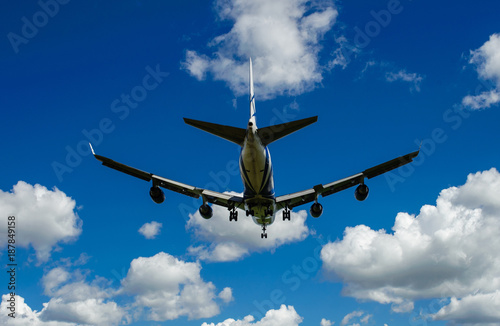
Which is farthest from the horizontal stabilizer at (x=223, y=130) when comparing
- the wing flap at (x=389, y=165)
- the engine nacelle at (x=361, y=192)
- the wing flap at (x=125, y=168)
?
the wing flap at (x=389, y=165)

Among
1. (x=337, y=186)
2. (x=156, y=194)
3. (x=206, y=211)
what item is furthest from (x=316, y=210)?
(x=156, y=194)

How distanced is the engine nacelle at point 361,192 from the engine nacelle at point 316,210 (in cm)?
326

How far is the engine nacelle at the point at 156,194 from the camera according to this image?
103 ft

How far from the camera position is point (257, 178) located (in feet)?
97.7

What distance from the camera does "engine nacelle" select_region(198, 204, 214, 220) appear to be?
34312 mm

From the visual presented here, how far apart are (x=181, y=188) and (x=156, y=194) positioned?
2.48 m

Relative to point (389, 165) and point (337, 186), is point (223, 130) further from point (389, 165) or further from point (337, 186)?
point (389, 165)

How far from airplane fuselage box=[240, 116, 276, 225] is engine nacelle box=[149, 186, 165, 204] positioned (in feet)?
19.8

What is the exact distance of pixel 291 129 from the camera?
27.1 meters

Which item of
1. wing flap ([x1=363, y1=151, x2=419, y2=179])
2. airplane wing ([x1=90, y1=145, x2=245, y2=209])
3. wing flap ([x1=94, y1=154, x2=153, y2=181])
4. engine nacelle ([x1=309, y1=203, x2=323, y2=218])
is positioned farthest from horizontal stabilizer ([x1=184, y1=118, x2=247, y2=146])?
wing flap ([x1=363, y1=151, x2=419, y2=179])

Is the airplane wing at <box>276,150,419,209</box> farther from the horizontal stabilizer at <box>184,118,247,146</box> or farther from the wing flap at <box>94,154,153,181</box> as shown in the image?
the wing flap at <box>94,154,153,181</box>

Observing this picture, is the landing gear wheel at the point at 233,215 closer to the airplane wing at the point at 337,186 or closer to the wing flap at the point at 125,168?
the airplane wing at the point at 337,186

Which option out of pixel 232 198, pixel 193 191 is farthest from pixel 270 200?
pixel 193 191

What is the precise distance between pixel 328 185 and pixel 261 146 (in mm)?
8263
